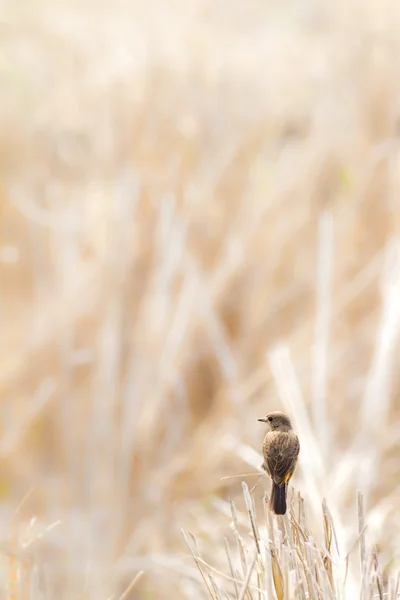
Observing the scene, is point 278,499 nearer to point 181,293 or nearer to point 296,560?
point 296,560

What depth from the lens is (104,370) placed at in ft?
5.25

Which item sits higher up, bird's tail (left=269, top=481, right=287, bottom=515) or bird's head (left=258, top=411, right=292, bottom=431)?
bird's head (left=258, top=411, right=292, bottom=431)

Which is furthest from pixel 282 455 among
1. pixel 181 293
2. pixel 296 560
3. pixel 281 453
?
pixel 181 293

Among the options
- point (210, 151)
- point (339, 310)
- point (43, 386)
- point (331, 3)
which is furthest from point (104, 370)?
point (331, 3)

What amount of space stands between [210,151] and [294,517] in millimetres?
1582

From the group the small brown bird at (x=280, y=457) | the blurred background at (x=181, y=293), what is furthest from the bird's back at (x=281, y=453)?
the blurred background at (x=181, y=293)

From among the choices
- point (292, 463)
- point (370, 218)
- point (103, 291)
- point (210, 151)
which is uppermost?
point (210, 151)

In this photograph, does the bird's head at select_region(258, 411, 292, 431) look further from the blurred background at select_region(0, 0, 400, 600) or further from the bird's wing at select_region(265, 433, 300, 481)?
the blurred background at select_region(0, 0, 400, 600)

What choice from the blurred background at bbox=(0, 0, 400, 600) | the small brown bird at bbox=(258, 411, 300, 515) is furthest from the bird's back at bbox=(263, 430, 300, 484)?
the blurred background at bbox=(0, 0, 400, 600)

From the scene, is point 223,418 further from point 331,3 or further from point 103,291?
point 331,3

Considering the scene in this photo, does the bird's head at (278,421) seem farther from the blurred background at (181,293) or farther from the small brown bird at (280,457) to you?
the blurred background at (181,293)

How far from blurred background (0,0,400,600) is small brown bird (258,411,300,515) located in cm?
84

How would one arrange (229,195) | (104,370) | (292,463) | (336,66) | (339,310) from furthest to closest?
(336,66) → (229,195) → (339,310) → (104,370) → (292,463)

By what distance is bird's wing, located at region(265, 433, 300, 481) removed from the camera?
1.05 ft
